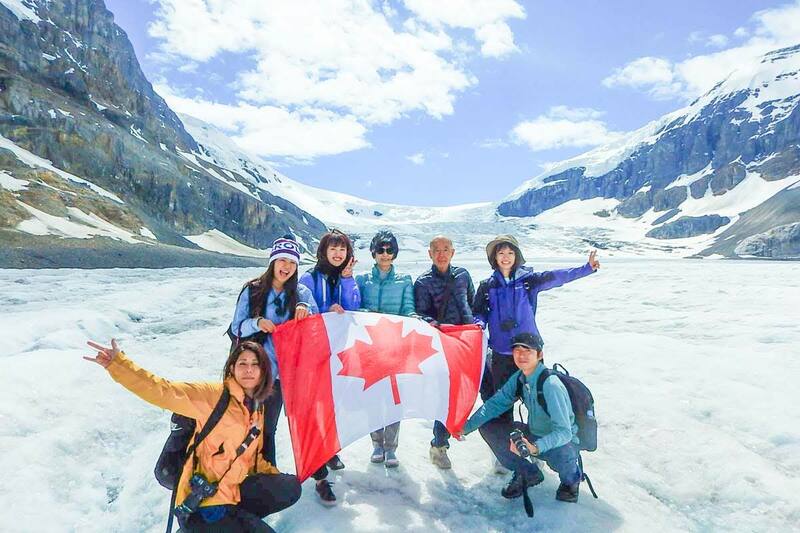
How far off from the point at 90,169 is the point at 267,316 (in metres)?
74.2

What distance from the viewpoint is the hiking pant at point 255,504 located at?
314cm

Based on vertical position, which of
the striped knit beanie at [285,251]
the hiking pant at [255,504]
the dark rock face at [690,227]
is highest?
the dark rock face at [690,227]

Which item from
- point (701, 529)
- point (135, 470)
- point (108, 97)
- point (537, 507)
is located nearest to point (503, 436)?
point (537, 507)

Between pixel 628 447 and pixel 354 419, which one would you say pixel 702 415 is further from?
pixel 354 419

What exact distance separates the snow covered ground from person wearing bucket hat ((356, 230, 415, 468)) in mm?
258

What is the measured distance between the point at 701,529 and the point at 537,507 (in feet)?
4.20

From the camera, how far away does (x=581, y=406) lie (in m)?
4.11

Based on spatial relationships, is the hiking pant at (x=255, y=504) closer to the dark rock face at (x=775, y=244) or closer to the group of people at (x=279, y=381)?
the group of people at (x=279, y=381)

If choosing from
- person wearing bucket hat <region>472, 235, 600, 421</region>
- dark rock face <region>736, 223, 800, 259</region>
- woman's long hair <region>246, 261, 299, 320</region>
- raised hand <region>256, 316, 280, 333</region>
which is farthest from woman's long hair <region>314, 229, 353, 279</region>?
dark rock face <region>736, 223, 800, 259</region>

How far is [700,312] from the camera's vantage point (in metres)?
10.9

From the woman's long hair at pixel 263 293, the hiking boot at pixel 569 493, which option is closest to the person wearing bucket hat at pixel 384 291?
the woman's long hair at pixel 263 293

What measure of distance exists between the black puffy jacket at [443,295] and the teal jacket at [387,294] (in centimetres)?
16

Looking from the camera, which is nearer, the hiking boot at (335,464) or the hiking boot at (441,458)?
the hiking boot at (335,464)

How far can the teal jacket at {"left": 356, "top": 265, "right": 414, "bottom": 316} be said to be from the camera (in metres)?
4.75
